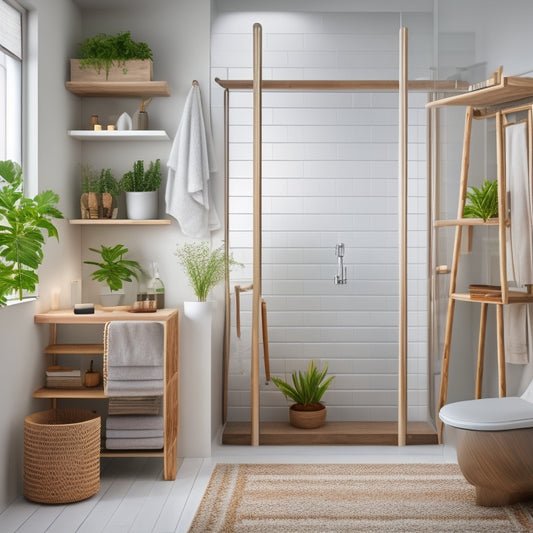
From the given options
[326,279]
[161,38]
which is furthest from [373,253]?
[161,38]

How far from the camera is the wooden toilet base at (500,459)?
2.94 meters

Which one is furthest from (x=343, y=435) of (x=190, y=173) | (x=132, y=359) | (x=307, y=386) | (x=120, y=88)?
(x=120, y=88)

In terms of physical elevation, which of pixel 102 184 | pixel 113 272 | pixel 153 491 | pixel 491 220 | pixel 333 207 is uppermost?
pixel 102 184

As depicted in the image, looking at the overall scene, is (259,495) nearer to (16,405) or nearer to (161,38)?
(16,405)

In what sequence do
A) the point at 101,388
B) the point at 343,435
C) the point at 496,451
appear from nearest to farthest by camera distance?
the point at 496,451, the point at 101,388, the point at 343,435

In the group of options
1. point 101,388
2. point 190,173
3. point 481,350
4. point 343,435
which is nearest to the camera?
point 101,388

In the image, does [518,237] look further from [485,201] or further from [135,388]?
[135,388]

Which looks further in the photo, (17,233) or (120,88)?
(120,88)

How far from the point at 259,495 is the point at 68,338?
1.50 m

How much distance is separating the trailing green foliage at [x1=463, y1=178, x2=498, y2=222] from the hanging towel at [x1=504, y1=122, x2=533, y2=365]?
0.08 m

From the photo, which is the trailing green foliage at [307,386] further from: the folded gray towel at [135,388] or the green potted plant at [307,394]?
the folded gray towel at [135,388]

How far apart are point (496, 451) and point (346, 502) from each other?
71cm

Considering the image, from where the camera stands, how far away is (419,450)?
395 centimetres

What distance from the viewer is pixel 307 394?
407 cm
